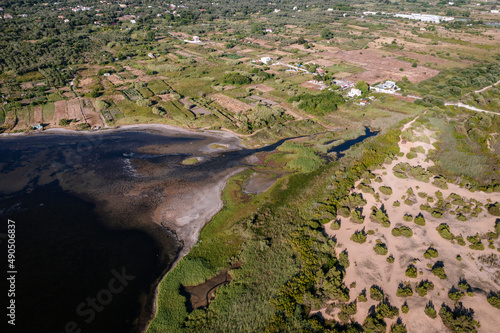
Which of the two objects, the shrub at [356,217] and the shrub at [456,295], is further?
the shrub at [356,217]

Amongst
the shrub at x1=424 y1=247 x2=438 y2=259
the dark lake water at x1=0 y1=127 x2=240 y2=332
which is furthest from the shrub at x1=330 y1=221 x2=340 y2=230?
the dark lake water at x1=0 y1=127 x2=240 y2=332

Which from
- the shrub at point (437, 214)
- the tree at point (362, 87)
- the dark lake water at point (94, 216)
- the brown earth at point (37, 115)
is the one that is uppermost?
the tree at point (362, 87)

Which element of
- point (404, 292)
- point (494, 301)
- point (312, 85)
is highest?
point (312, 85)

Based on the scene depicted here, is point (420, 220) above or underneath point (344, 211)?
above

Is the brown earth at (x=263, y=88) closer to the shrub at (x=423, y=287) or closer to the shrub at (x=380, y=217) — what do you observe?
the shrub at (x=380, y=217)

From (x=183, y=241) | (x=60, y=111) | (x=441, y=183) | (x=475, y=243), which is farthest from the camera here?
(x=60, y=111)

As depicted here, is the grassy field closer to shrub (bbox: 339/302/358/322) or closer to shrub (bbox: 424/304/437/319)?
shrub (bbox: 339/302/358/322)

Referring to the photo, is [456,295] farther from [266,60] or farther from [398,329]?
[266,60]

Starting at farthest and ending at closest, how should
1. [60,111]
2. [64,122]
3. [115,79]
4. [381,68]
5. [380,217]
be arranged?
[381,68]
[115,79]
[60,111]
[64,122]
[380,217]

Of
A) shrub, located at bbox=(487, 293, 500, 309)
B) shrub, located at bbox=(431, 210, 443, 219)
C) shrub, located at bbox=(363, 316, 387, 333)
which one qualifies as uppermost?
shrub, located at bbox=(431, 210, 443, 219)

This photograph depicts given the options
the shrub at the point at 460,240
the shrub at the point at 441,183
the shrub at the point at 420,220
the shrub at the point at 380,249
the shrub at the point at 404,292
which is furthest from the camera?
the shrub at the point at 441,183

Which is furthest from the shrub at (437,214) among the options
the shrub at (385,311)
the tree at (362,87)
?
the tree at (362,87)

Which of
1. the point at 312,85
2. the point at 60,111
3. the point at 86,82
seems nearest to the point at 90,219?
the point at 60,111
